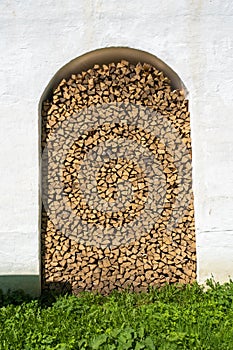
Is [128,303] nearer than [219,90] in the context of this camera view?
Yes

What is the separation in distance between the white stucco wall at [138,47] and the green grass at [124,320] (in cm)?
50

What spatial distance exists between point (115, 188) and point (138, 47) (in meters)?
1.56

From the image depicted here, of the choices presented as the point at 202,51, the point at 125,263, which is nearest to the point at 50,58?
the point at 202,51

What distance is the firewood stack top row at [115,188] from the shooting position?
5.21 m

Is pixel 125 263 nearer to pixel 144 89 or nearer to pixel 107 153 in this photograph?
pixel 107 153

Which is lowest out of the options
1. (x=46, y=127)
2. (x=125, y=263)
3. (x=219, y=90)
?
(x=125, y=263)

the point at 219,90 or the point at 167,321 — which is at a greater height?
the point at 219,90

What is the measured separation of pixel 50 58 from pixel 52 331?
290 cm

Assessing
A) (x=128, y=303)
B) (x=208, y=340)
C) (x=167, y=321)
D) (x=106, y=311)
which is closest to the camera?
(x=208, y=340)

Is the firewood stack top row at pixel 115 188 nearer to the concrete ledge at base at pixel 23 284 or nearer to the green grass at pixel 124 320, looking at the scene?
the concrete ledge at base at pixel 23 284

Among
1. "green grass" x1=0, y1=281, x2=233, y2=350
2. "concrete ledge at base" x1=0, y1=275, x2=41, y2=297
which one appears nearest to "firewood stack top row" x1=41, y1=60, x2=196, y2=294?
"concrete ledge at base" x1=0, y1=275, x2=41, y2=297

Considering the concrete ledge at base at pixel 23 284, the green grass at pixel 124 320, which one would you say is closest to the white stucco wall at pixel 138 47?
the concrete ledge at base at pixel 23 284

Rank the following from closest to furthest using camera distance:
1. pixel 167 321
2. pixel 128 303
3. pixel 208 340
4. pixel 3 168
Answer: pixel 208 340 < pixel 167 321 < pixel 128 303 < pixel 3 168

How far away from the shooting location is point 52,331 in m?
3.84
